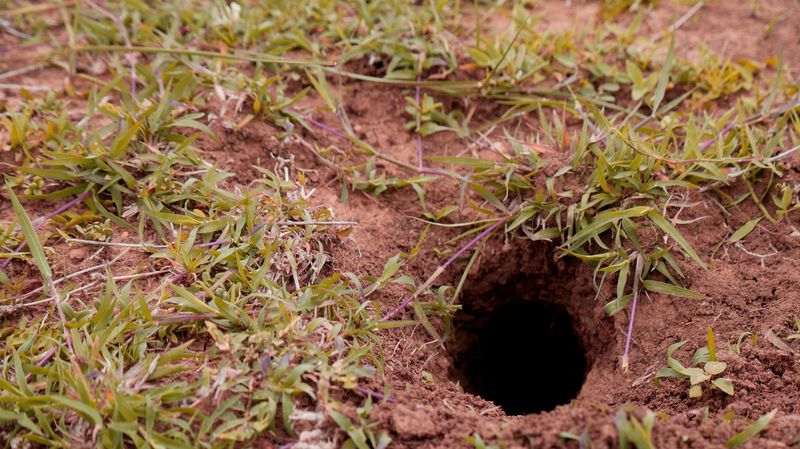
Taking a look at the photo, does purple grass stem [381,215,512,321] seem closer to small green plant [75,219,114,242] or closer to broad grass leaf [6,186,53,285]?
small green plant [75,219,114,242]

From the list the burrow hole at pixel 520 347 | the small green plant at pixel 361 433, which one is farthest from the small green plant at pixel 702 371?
the small green plant at pixel 361 433

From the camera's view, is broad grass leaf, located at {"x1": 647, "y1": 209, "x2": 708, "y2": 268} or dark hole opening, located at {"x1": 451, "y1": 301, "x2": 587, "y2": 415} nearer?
broad grass leaf, located at {"x1": 647, "y1": 209, "x2": 708, "y2": 268}

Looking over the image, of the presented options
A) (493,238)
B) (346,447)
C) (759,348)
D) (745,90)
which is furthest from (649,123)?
(346,447)

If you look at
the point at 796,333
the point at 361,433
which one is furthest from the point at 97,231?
the point at 796,333

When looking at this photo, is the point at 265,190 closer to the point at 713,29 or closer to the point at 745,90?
the point at 745,90

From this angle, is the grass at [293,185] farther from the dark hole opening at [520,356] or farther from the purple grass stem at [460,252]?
the dark hole opening at [520,356]

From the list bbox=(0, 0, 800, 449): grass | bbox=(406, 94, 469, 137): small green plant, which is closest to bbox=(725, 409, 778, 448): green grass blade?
bbox=(0, 0, 800, 449): grass
